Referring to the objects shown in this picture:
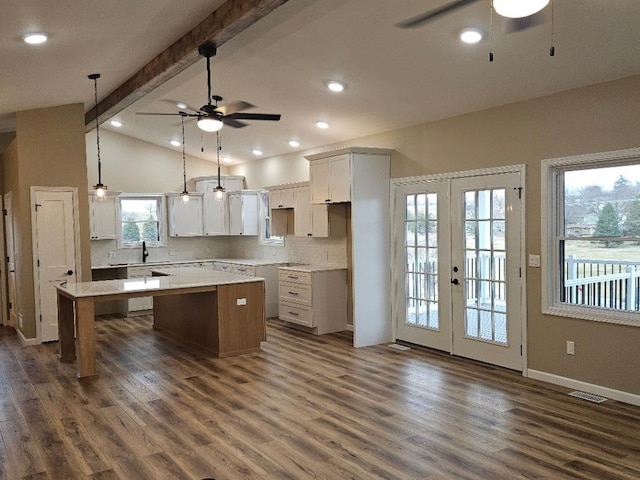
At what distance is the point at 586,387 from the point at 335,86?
3.78m

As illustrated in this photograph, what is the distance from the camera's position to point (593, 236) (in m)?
4.75

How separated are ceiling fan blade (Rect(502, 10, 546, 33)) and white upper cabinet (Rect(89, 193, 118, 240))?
7314 mm

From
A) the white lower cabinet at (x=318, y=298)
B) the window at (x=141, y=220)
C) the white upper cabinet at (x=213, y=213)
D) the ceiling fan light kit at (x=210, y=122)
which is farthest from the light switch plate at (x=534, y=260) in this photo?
the window at (x=141, y=220)

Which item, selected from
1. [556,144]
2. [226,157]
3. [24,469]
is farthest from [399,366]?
[226,157]

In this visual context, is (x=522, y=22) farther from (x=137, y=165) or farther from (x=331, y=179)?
(x=137, y=165)

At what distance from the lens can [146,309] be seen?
30.7ft

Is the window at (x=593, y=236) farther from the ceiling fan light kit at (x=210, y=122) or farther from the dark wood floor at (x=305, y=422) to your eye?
the ceiling fan light kit at (x=210, y=122)

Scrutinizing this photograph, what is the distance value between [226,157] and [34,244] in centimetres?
406

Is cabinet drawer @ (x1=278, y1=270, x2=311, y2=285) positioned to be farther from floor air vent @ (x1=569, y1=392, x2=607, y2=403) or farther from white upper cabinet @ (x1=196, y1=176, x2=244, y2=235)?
floor air vent @ (x1=569, y1=392, x2=607, y2=403)

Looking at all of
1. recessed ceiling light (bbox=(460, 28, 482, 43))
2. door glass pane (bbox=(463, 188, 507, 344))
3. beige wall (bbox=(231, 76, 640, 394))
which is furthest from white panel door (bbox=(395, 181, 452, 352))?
recessed ceiling light (bbox=(460, 28, 482, 43))

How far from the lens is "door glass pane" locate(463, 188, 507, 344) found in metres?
5.53

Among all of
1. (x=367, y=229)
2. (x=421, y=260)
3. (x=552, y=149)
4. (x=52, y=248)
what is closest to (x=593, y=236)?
(x=552, y=149)

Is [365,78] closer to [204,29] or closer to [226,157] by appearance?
[204,29]

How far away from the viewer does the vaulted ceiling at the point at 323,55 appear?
3.87m
